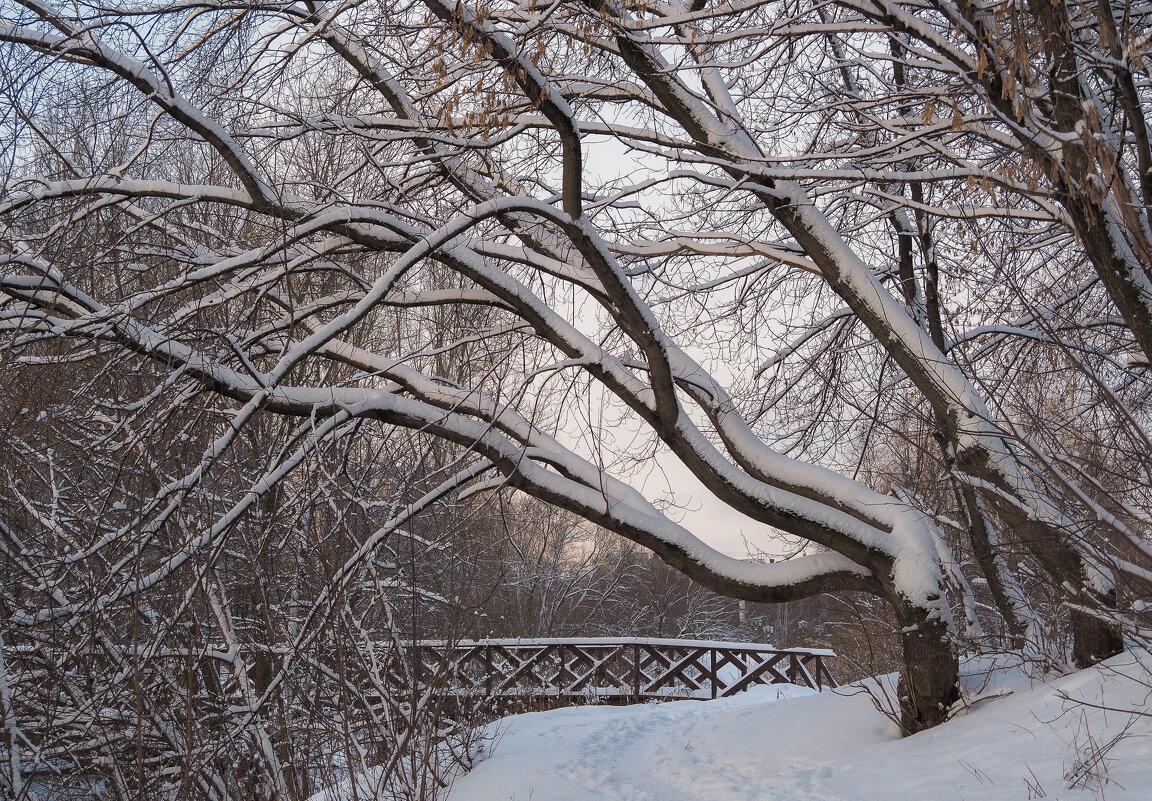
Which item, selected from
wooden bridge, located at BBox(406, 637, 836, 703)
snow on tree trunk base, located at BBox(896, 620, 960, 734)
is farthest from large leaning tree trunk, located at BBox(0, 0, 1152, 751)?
wooden bridge, located at BBox(406, 637, 836, 703)

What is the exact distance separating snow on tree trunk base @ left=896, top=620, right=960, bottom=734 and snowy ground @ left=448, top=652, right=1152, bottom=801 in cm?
18

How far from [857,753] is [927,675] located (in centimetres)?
68

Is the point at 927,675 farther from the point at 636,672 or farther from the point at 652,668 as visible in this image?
the point at 652,668

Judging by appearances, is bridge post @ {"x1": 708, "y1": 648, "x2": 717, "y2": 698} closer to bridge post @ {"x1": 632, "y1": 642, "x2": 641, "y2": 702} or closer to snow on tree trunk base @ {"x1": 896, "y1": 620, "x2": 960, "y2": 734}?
bridge post @ {"x1": 632, "y1": 642, "x2": 641, "y2": 702}

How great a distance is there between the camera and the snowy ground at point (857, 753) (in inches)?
166

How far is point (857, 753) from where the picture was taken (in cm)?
576

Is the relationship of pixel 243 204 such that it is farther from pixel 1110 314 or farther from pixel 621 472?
pixel 1110 314

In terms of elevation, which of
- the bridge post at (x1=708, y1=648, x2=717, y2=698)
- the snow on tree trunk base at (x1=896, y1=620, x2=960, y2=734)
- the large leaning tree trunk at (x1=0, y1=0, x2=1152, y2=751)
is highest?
the large leaning tree trunk at (x1=0, y1=0, x2=1152, y2=751)

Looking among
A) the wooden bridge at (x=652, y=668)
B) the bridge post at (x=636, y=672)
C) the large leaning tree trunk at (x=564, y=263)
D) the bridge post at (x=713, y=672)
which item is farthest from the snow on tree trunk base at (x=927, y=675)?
the bridge post at (x=713, y=672)

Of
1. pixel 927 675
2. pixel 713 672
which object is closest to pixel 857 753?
pixel 927 675

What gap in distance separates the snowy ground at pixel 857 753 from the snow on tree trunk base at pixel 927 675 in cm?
18

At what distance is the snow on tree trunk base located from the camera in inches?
226

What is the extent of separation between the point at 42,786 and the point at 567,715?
168 inches

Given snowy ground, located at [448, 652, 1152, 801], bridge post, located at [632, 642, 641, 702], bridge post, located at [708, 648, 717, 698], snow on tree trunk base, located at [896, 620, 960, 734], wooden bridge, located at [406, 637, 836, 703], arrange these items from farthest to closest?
1. bridge post, located at [708, 648, 717, 698]
2. bridge post, located at [632, 642, 641, 702]
3. wooden bridge, located at [406, 637, 836, 703]
4. snow on tree trunk base, located at [896, 620, 960, 734]
5. snowy ground, located at [448, 652, 1152, 801]
